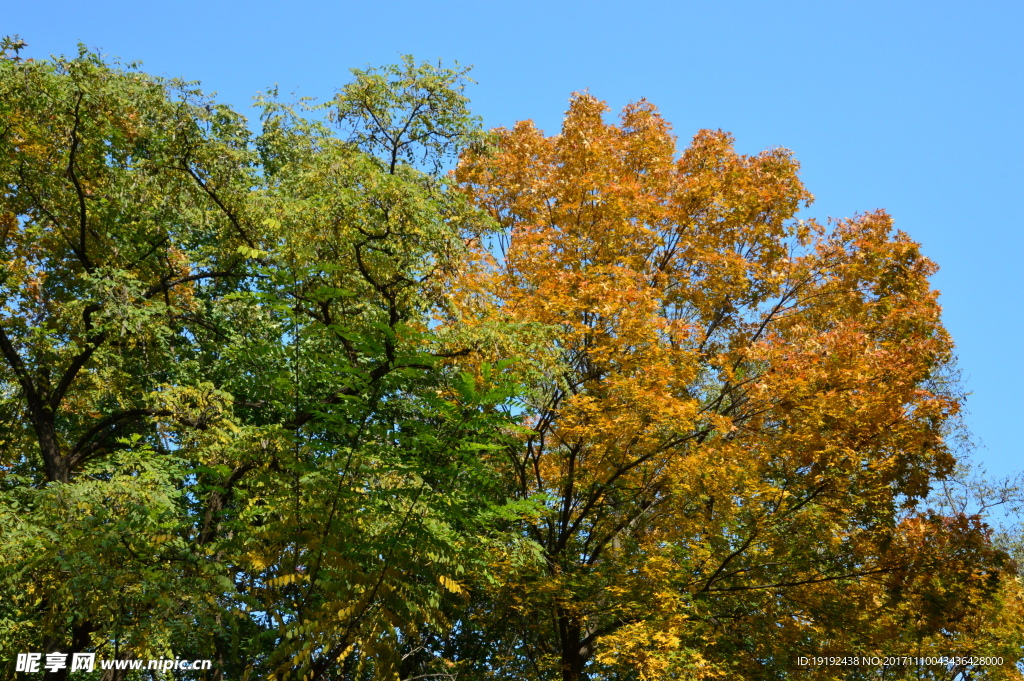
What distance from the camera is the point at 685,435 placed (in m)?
15.0

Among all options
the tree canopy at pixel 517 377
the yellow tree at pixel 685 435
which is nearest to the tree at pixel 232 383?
the tree canopy at pixel 517 377

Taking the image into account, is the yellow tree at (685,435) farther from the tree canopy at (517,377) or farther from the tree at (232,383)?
the tree at (232,383)

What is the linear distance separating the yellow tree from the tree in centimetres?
182

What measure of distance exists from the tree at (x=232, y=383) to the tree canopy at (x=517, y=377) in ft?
0.28

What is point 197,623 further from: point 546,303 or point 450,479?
point 546,303

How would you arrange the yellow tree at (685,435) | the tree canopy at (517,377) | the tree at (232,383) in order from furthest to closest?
the yellow tree at (685,435) → the tree canopy at (517,377) → the tree at (232,383)

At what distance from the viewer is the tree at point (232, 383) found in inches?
356

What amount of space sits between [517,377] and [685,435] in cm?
477

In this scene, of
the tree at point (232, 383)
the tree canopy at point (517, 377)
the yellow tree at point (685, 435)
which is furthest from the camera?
the yellow tree at point (685, 435)

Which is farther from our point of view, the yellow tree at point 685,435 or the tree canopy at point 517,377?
the yellow tree at point 685,435

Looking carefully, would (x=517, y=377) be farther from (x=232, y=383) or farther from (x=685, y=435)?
(x=232, y=383)

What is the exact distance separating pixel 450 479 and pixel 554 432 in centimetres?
598

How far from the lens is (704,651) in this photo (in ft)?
47.1

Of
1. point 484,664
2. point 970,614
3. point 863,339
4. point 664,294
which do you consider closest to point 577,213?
point 664,294
